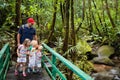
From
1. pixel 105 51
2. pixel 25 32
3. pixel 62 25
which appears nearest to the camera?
pixel 25 32

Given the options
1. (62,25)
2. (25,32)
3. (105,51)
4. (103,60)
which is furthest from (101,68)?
(25,32)

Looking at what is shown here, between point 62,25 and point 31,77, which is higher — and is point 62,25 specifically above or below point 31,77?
above

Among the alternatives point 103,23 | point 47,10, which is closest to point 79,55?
point 47,10

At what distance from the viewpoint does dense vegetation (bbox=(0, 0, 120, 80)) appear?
10.9 m

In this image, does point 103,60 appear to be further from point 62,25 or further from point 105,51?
point 62,25

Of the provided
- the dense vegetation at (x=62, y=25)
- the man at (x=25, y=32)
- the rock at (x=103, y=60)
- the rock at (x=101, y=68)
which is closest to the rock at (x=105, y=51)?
the dense vegetation at (x=62, y=25)

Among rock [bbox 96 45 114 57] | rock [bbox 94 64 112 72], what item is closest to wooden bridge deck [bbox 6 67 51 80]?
rock [bbox 94 64 112 72]

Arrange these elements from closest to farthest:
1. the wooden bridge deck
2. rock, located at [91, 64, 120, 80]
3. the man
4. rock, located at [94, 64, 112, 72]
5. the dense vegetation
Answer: the wooden bridge deck < the man < the dense vegetation < rock, located at [91, 64, 120, 80] < rock, located at [94, 64, 112, 72]

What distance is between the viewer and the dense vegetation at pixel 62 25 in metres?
10.9

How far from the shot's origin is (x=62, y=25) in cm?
1762

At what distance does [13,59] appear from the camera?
11.2 metres

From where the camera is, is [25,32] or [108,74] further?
[108,74]

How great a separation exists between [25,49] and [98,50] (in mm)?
13766

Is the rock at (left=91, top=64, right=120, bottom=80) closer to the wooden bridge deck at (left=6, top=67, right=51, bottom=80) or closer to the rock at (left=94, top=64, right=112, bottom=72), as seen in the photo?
the rock at (left=94, top=64, right=112, bottom=72)
